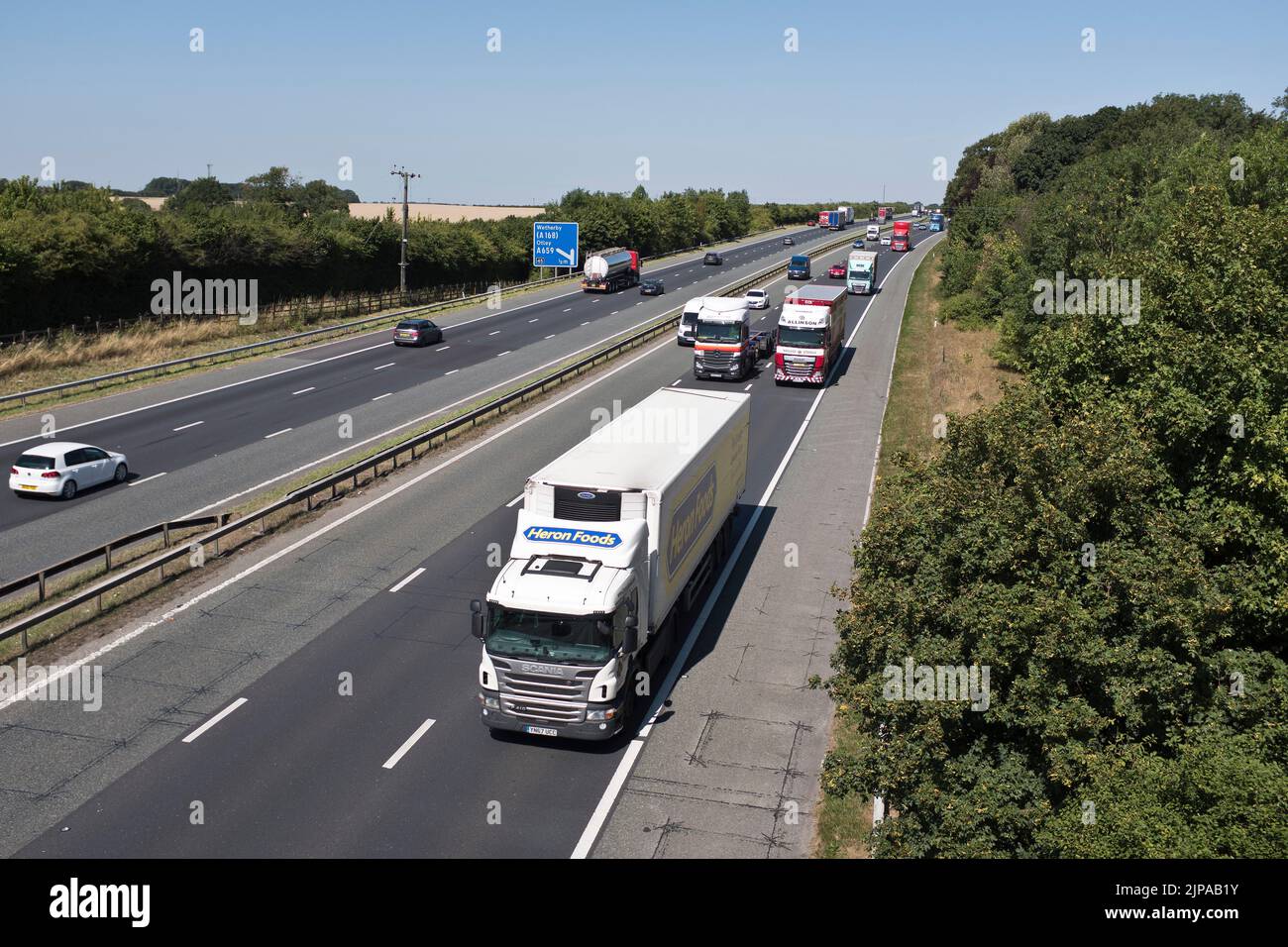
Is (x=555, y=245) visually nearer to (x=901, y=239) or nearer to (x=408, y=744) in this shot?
(x=901, y=239)

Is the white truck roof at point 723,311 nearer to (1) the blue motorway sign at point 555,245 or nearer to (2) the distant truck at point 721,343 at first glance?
(2) the distant truck at point 721,343

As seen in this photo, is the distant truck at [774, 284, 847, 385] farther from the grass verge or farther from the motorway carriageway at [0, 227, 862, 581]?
the motorway carriageway at [0, 227, 862, 581]

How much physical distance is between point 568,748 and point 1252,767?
32.2 feet

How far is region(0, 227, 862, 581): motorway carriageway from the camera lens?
27.3 meters

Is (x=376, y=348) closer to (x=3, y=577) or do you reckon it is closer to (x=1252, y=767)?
(x=3, y=577)

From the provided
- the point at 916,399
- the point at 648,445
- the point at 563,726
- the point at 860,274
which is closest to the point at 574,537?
the point at 563,726

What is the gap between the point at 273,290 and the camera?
6931cm

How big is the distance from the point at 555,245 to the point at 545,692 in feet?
263

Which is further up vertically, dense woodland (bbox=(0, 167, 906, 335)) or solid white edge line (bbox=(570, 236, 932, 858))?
dense woodland (bbox=(0, 167, 906, 335))

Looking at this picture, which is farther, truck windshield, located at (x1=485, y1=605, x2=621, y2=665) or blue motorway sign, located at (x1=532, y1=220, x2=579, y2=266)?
blue motorway sign, located at (x1=532, y1=220, x2=579, y2=266)

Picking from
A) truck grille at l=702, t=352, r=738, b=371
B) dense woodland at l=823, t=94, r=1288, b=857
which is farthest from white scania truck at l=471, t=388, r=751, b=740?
truck grille at l=702, t=352, r=738, b=371

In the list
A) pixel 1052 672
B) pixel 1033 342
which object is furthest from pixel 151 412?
pixel 1052 672

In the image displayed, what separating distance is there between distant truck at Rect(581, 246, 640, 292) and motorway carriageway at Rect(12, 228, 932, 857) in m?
56.4

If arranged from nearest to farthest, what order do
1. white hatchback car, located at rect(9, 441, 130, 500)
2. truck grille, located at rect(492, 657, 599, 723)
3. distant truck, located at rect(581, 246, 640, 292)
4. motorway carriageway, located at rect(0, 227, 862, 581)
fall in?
truck grille, located at rect(492, 657, 599, 723) → motorway carriageway, located at rect(0, 227, 862, 581) → white hatchback car, located at rect(9, 441, 130, 500) → distant truck, located at rect(581, 246, 640, 292)
